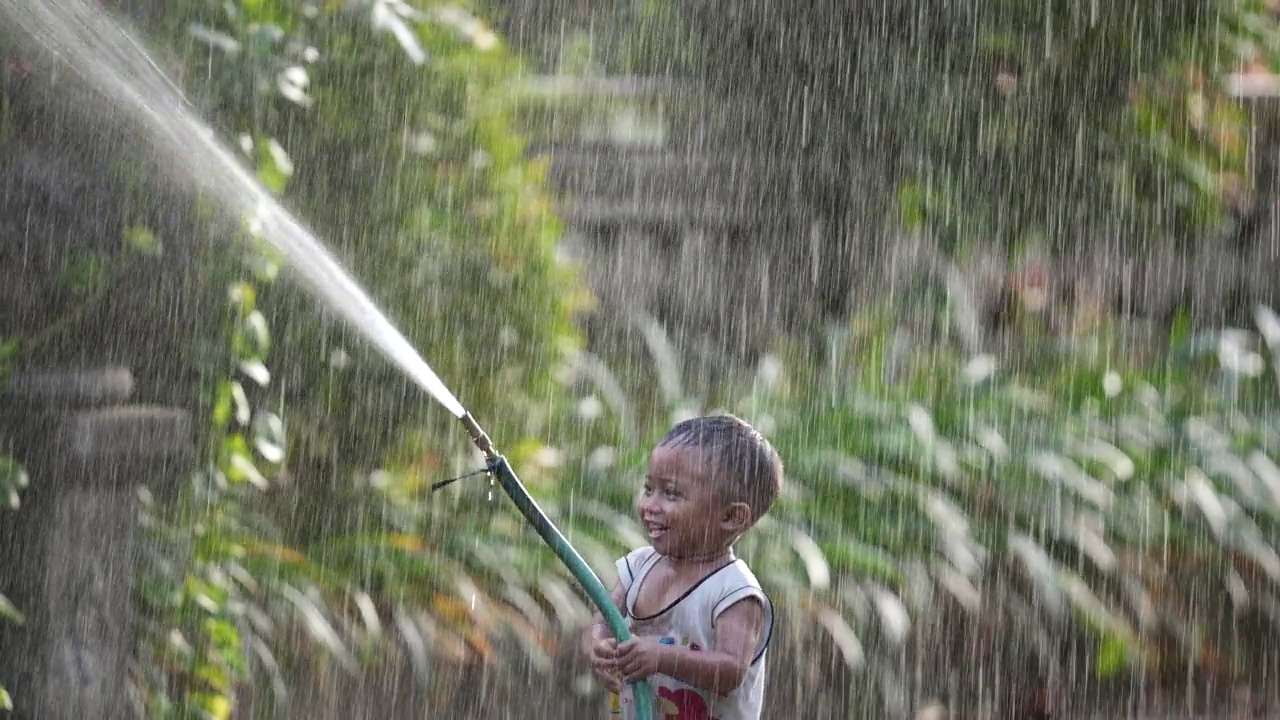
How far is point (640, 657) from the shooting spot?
2.24 metres

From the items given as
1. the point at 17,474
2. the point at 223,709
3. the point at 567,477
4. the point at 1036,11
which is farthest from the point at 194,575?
the point at 1036,11

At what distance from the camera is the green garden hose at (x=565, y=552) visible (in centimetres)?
218

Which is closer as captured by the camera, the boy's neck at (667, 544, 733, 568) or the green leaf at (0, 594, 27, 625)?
the boy's neck at (667, 544, 733, 568)

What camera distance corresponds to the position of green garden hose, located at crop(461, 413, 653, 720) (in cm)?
218

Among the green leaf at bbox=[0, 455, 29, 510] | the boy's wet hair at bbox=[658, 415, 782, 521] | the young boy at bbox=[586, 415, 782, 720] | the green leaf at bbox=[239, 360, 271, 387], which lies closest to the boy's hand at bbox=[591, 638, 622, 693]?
the young boy at bbox=[586, 415, 782, 720]

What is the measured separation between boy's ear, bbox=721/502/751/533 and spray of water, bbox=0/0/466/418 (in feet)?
3.99

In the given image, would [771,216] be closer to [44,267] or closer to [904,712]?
[904,712]

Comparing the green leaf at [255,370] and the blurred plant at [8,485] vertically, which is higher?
the green leaf at [255,370]

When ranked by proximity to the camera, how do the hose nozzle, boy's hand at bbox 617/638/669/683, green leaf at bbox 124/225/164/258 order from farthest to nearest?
1. green leaf at bbox 124/225/164/258
2. boy's hand at bbox 617/638/669/683
3. the hose nozzle

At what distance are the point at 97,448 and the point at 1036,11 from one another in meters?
3.47

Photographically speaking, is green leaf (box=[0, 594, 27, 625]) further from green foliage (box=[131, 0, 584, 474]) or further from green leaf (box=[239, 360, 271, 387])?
green foliage (box=[131, 0, 584, 474])

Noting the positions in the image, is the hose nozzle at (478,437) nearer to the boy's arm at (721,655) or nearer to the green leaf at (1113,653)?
the boy's arm at (721,655)

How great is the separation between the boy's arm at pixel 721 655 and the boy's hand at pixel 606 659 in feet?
0.07

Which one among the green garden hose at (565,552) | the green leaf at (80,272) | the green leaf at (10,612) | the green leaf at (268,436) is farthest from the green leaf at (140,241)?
the green garden hose at (565,552)
